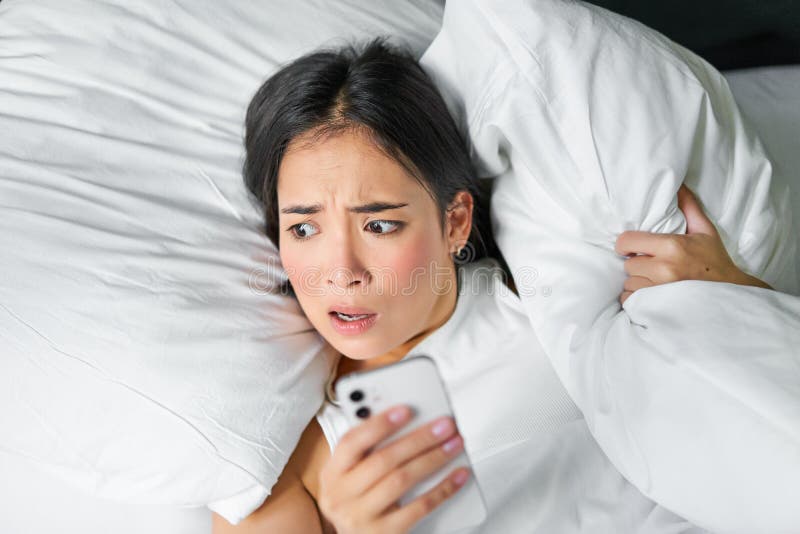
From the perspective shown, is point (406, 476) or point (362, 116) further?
point (362, 116)

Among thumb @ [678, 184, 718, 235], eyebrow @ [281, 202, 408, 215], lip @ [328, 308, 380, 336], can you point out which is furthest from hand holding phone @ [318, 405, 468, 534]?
thumb @ [678, 184, 718, 235]

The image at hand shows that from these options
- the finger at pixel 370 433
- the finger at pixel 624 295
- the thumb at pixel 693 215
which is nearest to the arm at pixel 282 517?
the finger at pixel 370 433

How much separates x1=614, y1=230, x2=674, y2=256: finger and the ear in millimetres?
185

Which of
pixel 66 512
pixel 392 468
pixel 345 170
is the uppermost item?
pixel 345 170

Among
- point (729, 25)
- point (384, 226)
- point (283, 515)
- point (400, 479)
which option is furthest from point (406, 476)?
point (729, 25)

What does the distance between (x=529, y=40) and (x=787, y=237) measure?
0.41 meters

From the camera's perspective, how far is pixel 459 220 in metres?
0.96

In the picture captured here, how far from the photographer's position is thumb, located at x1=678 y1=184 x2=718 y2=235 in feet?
2.94

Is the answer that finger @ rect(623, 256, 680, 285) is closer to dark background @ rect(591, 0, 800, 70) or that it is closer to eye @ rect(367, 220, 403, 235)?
eye @ rect(367, 220, 403, 235)

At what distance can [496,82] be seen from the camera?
2.94 feet

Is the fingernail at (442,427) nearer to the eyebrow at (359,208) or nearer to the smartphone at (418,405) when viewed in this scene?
the smartphone at (418,405)

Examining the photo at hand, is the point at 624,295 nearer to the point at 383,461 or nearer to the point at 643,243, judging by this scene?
the point at 643,243

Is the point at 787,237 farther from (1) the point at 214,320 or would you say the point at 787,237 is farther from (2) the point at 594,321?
(1) the point at 214,320

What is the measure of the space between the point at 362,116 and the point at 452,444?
1.22ft
